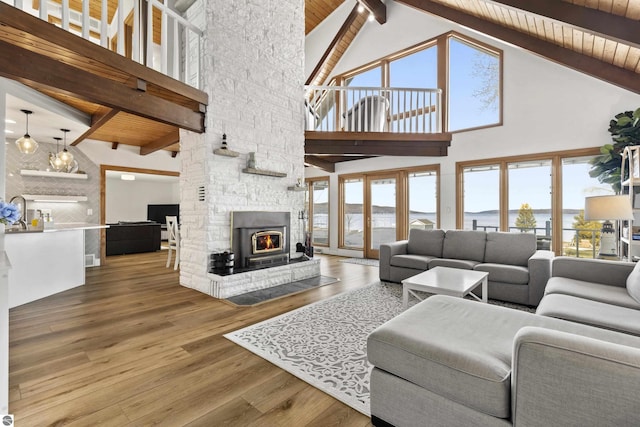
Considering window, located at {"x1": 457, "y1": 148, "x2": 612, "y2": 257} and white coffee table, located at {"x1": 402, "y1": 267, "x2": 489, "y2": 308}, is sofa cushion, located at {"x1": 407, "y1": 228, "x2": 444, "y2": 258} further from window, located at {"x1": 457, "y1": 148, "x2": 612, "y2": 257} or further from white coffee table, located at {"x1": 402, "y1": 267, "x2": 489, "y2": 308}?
window, located at {"x1": 457, "y1": 148, "x2": 612, "y2": 257}

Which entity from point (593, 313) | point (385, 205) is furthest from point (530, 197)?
point (593, 313)

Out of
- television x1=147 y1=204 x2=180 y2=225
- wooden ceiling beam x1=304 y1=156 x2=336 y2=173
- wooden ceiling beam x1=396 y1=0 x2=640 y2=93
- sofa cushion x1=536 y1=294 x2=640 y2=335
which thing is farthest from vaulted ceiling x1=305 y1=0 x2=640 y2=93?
television x1=147 y1=204 x2=180 y2=225

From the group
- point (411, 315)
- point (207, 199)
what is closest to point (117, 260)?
point (207, 199)

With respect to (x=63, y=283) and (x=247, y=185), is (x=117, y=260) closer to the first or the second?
(x=63, y=283)

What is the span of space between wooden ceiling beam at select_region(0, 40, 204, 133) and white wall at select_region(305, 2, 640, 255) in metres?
4.92

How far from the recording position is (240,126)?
4348 millimetres

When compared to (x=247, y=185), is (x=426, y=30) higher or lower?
higher

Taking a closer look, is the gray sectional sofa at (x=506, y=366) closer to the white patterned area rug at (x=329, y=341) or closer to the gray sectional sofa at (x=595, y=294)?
the gray sectional sofa at (x=595, y=294)

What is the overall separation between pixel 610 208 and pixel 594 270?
2.83 ft

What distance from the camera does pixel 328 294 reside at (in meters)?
4.04

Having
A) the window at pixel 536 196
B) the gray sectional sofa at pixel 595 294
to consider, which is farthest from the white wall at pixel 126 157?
the gray sectional sofa at pixel 595 294

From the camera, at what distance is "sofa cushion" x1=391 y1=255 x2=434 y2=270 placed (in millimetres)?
4340

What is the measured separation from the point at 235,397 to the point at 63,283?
12.6ft

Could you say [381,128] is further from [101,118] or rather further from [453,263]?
[101,118]
